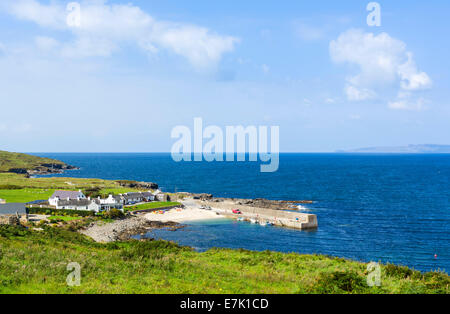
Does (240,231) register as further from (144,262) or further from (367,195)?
(367,195)

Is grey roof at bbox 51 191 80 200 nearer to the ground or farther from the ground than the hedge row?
farther from the ground

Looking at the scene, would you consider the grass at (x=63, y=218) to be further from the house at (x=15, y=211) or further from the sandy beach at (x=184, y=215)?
the sandy beach at (x=184, y=215)

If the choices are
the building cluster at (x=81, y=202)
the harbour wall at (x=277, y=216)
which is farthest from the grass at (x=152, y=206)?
the harbour wall at (x=277, y=216)

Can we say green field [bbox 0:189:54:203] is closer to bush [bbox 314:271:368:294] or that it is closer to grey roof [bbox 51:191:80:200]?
grey roof [bbox 51:191:80:200]

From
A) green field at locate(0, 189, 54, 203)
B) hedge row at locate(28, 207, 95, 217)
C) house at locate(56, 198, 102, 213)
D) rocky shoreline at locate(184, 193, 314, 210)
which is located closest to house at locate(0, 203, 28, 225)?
hedge row at locate(28, 207, 95, 217)

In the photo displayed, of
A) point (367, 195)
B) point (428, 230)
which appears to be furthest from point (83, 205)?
point (367, 195)

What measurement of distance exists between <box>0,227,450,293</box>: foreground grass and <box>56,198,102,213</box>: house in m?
41.7

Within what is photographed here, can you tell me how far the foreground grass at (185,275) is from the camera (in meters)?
20.7

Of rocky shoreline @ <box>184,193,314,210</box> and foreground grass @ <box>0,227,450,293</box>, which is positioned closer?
foreground grass @ <box>0,227,450,293</box>

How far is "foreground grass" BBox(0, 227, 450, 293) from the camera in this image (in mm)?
20719

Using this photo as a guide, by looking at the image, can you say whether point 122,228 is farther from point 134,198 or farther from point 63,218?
point 134,198

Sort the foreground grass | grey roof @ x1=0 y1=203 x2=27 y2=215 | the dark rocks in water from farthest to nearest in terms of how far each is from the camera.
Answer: the dark rocks in water, grey roof @ x1=0 y1=203 x2=27 y2=215, the foreground grass

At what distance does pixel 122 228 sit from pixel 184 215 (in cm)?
1846

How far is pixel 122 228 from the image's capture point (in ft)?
210
